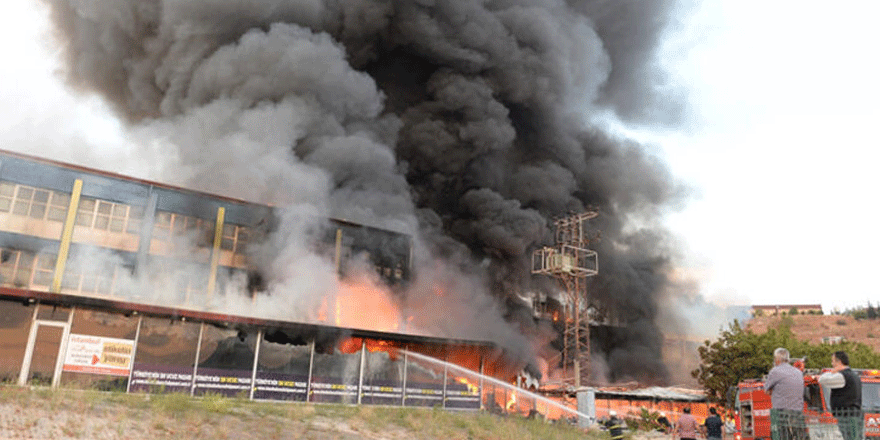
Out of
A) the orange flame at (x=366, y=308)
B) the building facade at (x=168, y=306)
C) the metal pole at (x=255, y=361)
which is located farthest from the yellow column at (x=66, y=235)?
the orange flame at (x=366, y=308)

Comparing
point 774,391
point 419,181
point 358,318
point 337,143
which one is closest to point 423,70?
point 419,181

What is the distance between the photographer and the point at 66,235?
81.3 feet

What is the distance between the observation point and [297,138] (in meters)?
28.6

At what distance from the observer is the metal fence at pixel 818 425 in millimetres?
5680

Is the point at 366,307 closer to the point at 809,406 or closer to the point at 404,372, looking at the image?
the point at 404,372

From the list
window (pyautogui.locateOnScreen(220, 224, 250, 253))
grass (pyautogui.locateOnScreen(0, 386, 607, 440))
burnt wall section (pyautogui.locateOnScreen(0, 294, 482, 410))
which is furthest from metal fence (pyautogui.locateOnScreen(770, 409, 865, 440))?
window (pyautogui.locateOnScreen(220, 224, 250, 253))

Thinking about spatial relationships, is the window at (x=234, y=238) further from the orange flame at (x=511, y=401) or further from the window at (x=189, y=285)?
the orange flame at (x=511, y=401)

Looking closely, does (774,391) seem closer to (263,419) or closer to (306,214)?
(263,419)

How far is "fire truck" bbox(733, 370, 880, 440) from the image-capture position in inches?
455

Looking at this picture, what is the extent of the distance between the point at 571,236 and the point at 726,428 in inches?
571

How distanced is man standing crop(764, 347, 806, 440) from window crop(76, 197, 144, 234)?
25.1 m

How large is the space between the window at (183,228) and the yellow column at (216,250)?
22cm

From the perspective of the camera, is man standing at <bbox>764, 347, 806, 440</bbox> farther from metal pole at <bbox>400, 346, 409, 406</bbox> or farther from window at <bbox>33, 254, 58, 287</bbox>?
window at <bbox>33, 254, 58, 287</bbox>

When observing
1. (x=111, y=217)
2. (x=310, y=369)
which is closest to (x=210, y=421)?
(x=310, y=369)
